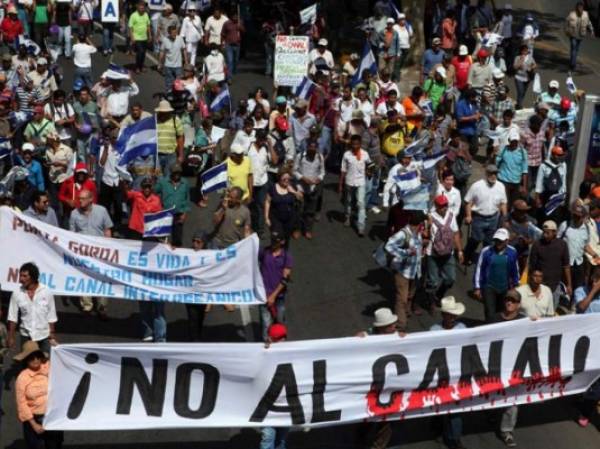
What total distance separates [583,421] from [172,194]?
6.13 m

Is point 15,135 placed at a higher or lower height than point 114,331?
higher

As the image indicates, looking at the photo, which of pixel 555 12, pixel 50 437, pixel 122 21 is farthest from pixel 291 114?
pixel 555 12

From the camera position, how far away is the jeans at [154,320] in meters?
15.3

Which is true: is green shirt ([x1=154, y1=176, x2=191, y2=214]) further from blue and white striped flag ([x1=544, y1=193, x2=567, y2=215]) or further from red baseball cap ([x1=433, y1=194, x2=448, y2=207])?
blue and white striped flag ([x1=544, y1=193, x2=567, y2=215])

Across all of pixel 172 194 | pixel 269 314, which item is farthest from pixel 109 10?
pixel 269 314

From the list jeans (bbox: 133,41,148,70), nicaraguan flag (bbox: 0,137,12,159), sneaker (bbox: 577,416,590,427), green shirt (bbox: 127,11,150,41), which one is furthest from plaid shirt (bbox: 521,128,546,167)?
jeans (bbox: 133,41,148,70)

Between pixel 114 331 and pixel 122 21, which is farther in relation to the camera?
pixel 122 21

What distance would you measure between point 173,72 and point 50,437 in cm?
1410

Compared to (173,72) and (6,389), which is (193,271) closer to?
(6,389)

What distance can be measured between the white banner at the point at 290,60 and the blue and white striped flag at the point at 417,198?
6266 mm

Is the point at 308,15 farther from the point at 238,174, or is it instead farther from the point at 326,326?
the point at 326,326

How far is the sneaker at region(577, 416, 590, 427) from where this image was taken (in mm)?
14531

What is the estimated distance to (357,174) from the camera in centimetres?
1933

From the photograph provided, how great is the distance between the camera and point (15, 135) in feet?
63.9
